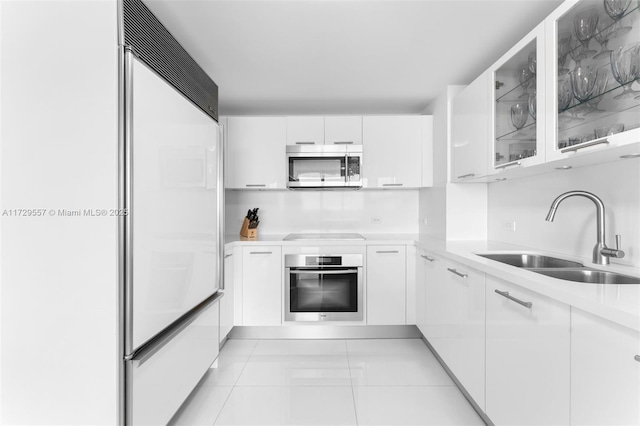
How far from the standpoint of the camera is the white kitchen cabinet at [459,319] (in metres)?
1.65

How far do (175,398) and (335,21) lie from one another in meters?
2.26

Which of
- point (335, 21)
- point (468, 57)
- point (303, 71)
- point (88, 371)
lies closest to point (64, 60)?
point (88, 371)

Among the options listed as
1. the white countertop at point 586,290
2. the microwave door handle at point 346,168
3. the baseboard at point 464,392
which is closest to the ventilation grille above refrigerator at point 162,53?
the microwave door handle at point 346,168

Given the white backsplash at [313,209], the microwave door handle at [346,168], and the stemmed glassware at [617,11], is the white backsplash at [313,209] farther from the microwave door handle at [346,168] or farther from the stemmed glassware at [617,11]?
the stemmed glassware at [617,11]

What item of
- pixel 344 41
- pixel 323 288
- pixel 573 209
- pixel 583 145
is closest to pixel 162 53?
pixel 344 41

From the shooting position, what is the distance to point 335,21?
5.83ft

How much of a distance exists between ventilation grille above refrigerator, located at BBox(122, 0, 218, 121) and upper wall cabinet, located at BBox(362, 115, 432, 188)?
1.67m

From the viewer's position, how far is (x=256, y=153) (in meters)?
3.18

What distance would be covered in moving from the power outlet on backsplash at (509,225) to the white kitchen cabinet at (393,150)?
91 cm

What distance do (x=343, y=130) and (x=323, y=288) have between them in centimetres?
161

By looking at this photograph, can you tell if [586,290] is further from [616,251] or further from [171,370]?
[171,370]

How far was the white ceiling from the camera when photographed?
1.67 meters

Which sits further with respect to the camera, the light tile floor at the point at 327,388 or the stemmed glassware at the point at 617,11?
the light tile floor at the point at 327,388

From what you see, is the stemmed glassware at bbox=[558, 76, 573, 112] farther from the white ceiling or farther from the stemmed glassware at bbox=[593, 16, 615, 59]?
the white ceiling
